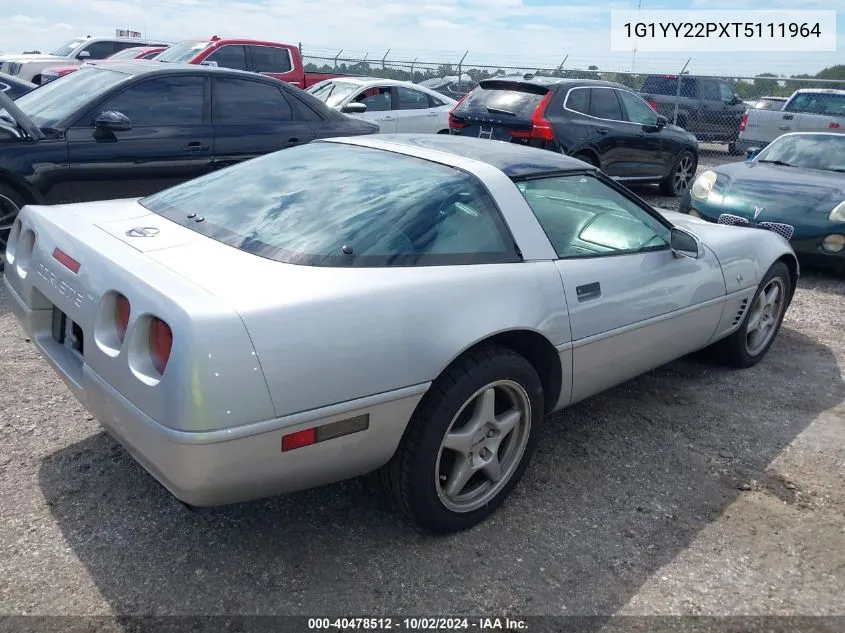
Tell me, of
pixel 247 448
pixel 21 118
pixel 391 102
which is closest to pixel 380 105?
pixel 391 102

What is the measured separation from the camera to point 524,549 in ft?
8.59

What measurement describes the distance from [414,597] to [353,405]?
2.21 ft

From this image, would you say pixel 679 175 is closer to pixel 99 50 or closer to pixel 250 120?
pixel 250 120

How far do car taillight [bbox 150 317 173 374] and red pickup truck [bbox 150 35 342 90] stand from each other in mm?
8841

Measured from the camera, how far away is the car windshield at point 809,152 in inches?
284

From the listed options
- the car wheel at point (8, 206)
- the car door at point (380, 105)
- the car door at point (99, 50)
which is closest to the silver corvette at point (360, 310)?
the car wheel at point (8, 206)

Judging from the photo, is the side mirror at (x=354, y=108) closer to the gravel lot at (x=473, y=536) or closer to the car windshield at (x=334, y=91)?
the car windshield at (x=334, y=91)

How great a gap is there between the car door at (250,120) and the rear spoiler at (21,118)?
1.29 metres

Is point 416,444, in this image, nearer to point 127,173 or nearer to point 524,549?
point 524,549

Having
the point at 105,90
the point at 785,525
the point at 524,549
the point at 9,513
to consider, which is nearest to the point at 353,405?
the point at 524,549

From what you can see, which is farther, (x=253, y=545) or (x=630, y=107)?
(x=630, y=107)

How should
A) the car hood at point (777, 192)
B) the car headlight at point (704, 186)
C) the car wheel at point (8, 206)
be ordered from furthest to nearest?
the car headlight at point (704, 186), the car hood at point (777, 192), the car wheel at point (8, 206)

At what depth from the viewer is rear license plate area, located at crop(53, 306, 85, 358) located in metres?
2.54

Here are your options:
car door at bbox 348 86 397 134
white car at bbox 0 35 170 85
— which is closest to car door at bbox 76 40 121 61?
white car at bbox 0 35 170 85
